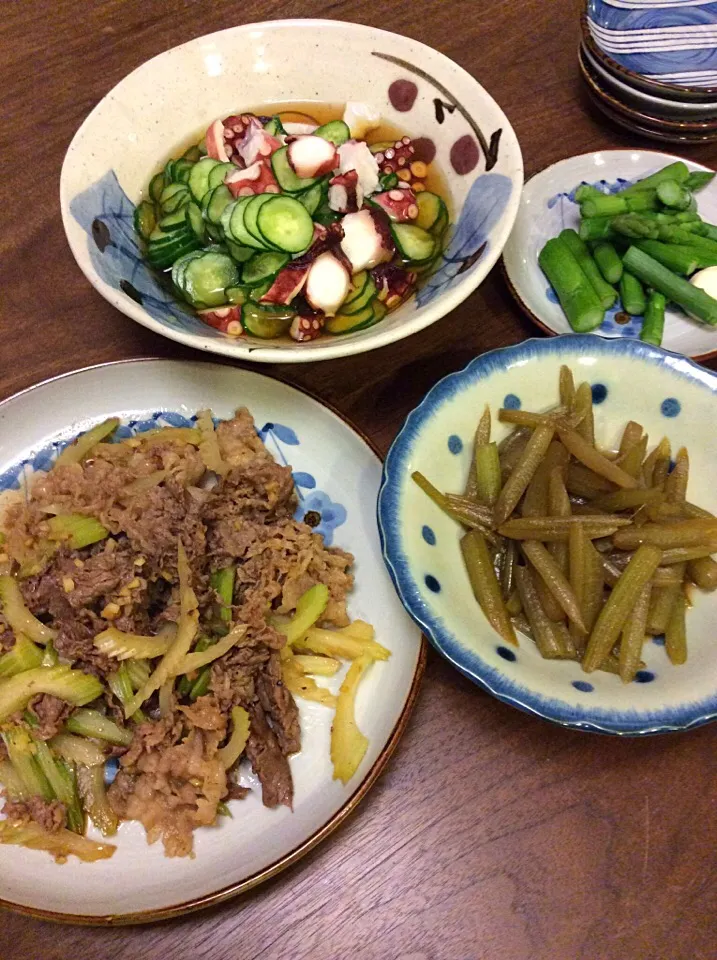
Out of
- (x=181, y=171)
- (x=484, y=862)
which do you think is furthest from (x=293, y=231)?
(x=484, y=862)

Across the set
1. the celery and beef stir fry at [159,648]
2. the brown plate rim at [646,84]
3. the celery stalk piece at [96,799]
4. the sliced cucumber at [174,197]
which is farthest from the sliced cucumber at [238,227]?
the brown plate rim at [646,84]

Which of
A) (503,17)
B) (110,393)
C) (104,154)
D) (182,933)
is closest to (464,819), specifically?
(182,933)

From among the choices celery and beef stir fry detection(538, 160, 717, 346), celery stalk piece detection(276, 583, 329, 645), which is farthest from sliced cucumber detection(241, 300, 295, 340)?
celery and beef stir fry detection(538, 160, 717, 346)

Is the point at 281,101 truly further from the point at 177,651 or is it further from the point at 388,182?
the point at 177,651

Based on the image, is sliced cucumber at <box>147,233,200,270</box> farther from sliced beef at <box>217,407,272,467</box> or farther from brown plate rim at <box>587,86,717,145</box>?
brown plate rim at <box>587,86,717,145</box>

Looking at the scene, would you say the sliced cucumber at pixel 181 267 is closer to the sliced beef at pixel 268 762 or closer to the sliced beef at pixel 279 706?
the sliced beef at pixel 279 706

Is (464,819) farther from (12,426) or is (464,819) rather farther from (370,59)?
(370,59)

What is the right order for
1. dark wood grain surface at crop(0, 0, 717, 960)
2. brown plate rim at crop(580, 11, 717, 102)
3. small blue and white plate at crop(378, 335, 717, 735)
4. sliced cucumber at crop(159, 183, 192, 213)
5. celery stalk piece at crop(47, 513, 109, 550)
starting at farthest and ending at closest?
brown plate rim at crop(580, 11, 717, 102), sliced cucumber at crop(159, 183, 192, 213), celery stalk piece at crop(47, 513, 109, 550), dark wood grain surface at crop(0, 0, 717, 960), small blue and white plate at crop(378, 335, 717, 735)
